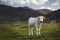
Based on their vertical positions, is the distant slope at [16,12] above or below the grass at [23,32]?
above

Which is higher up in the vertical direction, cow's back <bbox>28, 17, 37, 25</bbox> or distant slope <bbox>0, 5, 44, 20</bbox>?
distant slope <bbox>0, 5, 44, 20</bbox>

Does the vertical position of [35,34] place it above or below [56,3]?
below

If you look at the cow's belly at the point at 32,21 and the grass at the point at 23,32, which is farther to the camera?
the cow's belly at the point at 32,21

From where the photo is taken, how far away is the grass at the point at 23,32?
8.13ft

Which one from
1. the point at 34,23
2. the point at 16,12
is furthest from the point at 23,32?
the point at 16,12

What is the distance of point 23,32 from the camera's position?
8.36 ft

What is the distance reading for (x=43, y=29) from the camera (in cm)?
256

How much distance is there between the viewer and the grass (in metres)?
2.48

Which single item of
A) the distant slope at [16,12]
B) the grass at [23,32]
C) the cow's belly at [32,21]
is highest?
the distant slope at [16,12]

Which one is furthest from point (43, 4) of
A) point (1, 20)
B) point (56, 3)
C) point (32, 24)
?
point (1, 20)

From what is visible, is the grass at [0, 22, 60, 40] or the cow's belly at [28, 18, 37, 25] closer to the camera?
the grass at [0, 22, 60, 40]

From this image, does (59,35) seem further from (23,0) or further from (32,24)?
(23,0)

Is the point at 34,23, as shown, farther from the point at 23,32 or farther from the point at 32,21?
the point at 23,32

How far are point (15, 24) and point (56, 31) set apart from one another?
2.42ft
